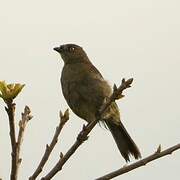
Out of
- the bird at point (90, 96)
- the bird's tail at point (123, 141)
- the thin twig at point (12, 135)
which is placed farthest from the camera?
the bird at point (90, 96)

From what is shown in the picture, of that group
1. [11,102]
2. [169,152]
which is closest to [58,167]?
[11,102]

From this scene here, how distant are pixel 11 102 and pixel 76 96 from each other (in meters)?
3.61

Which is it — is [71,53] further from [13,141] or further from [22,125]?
[13,141]

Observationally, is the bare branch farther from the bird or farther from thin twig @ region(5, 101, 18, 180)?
the bird

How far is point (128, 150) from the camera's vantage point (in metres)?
5.93

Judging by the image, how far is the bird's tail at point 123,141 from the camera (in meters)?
5.78

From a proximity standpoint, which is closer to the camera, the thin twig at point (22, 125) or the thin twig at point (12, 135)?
the thin twig at point (12, 135)

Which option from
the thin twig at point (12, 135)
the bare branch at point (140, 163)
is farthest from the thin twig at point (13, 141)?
the bare branch at point (140, 163)

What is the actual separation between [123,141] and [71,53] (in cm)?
156

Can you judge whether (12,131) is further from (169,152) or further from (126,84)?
(169,152)

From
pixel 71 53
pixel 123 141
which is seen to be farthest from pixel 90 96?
pixel 71 53

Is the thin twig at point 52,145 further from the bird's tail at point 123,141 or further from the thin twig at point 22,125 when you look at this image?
the bird's tail at point 123,141

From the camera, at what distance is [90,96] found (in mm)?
6098

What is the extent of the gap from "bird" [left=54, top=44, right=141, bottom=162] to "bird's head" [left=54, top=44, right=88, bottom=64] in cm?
20
